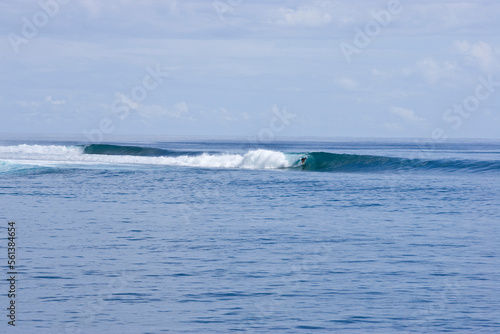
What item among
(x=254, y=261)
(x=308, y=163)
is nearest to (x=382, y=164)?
(x=308, y=163)

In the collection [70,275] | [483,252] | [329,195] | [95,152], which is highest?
[95,152]

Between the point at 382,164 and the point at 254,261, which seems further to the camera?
the point at 382,164

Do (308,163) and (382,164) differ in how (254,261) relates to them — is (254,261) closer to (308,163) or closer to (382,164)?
(382,164)

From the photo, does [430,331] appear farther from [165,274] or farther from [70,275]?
[70,275]

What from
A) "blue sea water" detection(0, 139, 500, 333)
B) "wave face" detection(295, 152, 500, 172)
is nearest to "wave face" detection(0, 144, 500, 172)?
"wave face" detection(295, 152, 500, 172)

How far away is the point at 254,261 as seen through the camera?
13.5 m

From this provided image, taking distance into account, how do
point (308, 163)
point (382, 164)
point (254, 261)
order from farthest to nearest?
1. point (308, 163)
2. point (382, 164)
3. point (254, 261)

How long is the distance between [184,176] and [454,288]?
2873 centimetres

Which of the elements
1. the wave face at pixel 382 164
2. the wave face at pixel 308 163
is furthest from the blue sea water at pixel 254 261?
the wave face at pixel 308 163

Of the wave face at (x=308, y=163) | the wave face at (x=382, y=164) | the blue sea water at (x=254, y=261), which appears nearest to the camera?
the blue sea water at (x=254, y=261)

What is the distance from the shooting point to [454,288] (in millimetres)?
11508

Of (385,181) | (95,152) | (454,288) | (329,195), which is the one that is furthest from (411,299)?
(95,152)

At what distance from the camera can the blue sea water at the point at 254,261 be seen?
9.85 metres

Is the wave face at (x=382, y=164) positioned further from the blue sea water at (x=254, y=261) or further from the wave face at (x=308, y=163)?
the blue sea water at (x=254, y=261)
